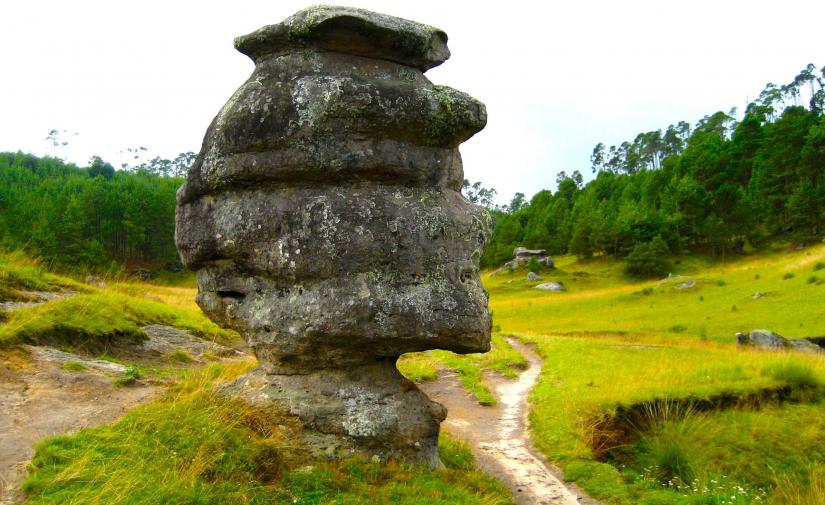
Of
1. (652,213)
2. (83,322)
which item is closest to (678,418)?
(83,322)

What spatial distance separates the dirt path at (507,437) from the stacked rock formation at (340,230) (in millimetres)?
1975

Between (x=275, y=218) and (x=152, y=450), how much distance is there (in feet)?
11.3

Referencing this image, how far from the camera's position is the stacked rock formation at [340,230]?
28.6 ft

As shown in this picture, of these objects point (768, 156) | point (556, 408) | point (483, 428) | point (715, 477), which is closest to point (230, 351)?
point (483, 428)

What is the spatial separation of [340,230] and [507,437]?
21.2 ft

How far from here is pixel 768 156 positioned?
77.9m

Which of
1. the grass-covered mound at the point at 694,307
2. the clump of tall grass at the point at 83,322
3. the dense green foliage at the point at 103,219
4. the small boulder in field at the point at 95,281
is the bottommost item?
the grass-covered mound at the point at 694,307

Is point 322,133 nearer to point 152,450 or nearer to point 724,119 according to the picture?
point 152,450

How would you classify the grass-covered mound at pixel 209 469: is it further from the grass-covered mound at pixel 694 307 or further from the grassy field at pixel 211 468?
the grass-covered mound at pixel 694 307

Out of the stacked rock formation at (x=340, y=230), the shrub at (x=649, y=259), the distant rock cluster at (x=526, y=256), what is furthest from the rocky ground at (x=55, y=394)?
the distant rock cluster at (x=526, y=256)

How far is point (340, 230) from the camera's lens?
870 cm

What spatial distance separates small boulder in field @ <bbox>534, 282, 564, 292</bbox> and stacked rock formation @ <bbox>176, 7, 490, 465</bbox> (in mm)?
49469

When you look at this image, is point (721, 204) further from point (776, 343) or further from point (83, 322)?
point (83, 322)

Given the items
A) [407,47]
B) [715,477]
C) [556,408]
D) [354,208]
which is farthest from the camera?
[556,408]
